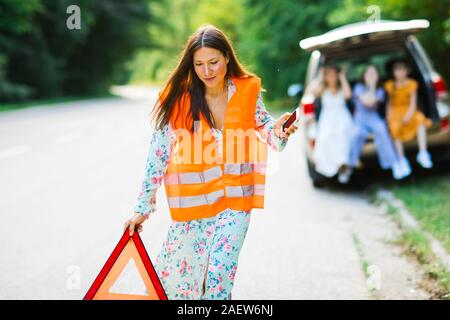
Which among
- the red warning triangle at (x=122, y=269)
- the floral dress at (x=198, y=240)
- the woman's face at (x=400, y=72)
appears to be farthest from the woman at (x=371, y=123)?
the red warning triangle at (x=122, y=269)

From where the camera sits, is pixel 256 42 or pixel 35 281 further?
pixel 256 42

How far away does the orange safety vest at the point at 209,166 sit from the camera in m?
3.52

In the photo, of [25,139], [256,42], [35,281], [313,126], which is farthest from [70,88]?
[35,281]

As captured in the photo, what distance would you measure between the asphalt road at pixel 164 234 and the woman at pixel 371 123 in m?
0.56

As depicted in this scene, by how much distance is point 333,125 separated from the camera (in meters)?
9.00

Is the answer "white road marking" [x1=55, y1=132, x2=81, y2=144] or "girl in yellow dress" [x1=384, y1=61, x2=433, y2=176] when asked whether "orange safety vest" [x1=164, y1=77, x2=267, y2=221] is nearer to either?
"girl in yellow dress" [x1=384, y1=61, x2=433, y2=176]

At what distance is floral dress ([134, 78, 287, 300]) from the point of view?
134 inches

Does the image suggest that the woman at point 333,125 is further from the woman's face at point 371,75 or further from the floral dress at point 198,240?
the floral dress at point 198,240

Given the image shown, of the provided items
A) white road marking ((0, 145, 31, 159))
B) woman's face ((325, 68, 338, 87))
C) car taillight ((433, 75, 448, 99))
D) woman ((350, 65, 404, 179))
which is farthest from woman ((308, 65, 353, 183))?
white road marking ((0, 145, 31, 159))

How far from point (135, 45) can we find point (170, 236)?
1769 inches

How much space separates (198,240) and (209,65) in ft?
→ 2.96

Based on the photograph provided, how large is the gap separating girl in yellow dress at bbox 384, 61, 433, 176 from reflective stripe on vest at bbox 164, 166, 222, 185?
5590mm

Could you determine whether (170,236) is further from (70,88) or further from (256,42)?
(70,88)

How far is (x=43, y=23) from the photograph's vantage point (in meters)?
37.5
